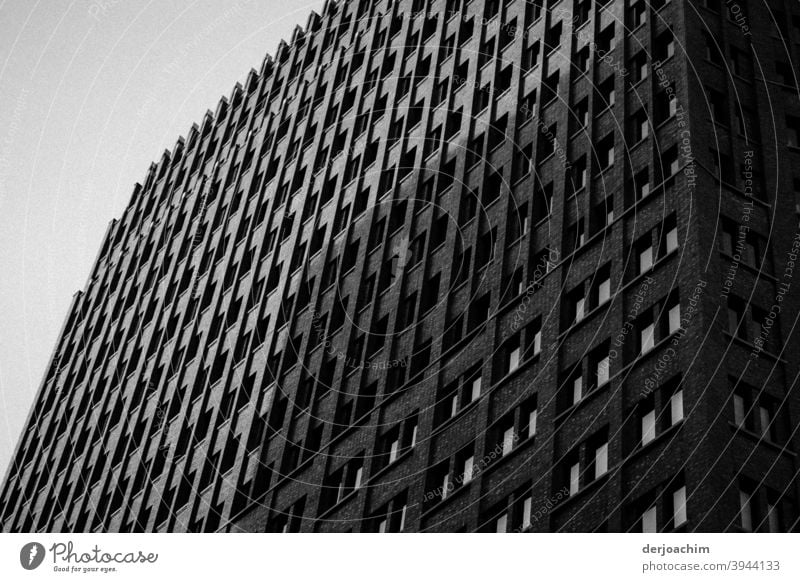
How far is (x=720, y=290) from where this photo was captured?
160 feet

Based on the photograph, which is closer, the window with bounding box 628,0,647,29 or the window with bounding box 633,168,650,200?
the window with bounding box 633,168,650,200

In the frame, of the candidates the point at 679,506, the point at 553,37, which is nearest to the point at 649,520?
the point at 679,506

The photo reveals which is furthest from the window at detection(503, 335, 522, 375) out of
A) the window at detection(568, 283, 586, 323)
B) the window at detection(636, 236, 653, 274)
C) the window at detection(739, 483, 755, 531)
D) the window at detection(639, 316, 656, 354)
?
the window at detection(739, 483, 755, 531)

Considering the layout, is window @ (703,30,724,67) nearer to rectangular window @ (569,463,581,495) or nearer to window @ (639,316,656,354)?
window @ (639,316,656,354)

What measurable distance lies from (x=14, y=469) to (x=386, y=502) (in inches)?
1941

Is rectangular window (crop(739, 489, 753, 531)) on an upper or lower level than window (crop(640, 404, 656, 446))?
lower

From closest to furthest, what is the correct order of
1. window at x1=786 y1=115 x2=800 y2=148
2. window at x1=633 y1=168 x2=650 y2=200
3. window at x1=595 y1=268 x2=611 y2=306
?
window at x1=595 y1=268 x2=611 y2=306
window at x1=633 y1=168 x2=650 y2=200
window at x1=786 y1=115 x2=800 y2=148

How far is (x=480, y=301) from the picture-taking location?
5972 cm

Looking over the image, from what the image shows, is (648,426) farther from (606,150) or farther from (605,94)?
(605,94)
